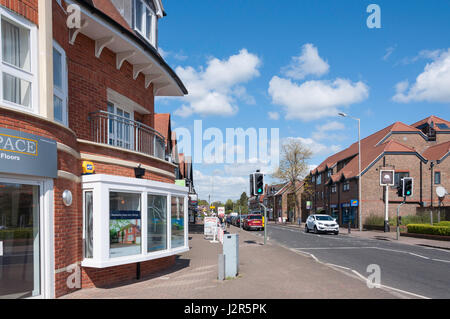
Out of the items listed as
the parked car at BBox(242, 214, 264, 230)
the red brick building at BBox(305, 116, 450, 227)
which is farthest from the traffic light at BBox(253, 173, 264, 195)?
the red brick building at BBox(305, 116, 450, 227)

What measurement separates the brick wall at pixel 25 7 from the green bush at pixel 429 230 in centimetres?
2324

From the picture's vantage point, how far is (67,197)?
773 centimetres

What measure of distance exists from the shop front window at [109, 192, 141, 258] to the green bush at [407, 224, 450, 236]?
1991 centimetres

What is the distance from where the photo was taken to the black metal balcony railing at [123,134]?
9695 millimetres

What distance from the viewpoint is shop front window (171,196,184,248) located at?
10.9 metres

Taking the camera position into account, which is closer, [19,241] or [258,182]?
[19,241]

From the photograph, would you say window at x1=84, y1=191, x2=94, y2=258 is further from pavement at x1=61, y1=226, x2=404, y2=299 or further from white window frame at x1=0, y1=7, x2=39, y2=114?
white window frame at x1=0, y1=7, x2=39, y2=114

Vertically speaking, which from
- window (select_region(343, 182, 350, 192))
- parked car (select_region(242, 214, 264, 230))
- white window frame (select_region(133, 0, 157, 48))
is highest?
white window frame (select_region(133, 0, 157, 48))

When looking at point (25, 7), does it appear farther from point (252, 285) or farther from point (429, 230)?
point (429, 230)

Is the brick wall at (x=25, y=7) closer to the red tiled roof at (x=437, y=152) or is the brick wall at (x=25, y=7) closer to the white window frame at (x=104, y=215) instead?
the white window frame at (x=104, y=215)

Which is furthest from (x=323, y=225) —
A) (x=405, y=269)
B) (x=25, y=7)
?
(x=25, y=7)

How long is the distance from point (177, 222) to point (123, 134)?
294 cm
